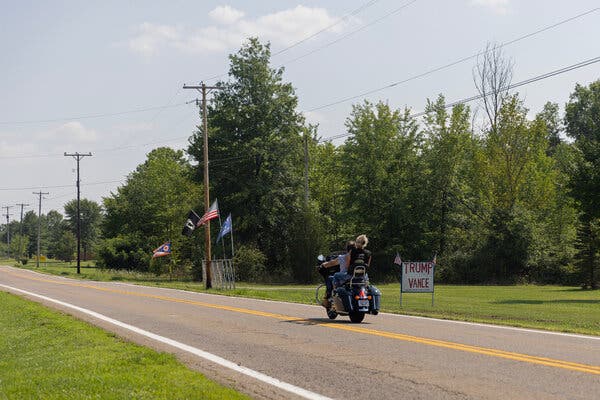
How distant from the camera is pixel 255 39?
62.2 meters

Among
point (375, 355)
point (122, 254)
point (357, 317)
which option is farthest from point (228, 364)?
point (122, 254)

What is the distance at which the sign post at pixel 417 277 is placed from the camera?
22656mm

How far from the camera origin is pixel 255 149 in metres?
59.3

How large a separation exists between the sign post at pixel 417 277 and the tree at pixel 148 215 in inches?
1923

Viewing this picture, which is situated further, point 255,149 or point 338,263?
point 255,149

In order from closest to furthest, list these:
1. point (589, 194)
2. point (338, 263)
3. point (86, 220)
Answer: point (338, 263), point (589, 194), point (86, 220)

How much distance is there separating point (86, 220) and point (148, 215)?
10672 cm

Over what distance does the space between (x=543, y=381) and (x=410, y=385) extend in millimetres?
1562

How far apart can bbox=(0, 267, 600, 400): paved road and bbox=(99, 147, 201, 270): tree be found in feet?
182

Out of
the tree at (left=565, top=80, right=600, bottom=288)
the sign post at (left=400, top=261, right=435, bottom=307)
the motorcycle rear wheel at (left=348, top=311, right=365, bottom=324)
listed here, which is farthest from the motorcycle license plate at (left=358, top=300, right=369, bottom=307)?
the tree at (left=565, top=80, right=600, bottom=288)

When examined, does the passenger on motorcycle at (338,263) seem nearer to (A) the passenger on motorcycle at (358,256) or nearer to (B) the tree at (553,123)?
(A) the passenger on motorcycle at (358,256)

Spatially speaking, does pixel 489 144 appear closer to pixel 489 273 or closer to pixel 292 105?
pixel 489 273

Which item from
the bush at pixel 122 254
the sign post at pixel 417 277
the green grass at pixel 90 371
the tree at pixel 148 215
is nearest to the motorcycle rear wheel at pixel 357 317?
the green grass at pixel 90 371

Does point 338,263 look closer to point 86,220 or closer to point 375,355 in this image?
point 375,355
